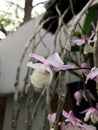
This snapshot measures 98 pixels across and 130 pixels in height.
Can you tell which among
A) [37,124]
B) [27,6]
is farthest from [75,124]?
[27,6]

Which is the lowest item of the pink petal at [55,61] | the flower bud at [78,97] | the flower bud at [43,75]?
the flower bud at [78,97]

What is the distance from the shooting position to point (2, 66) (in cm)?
328

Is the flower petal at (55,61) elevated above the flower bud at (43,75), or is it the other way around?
the flower petal at (55,61)

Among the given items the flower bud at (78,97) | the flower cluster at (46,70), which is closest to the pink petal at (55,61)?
the flower cluster at (46,70)

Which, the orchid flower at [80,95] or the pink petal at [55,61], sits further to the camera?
the orchid flower at [80,95]

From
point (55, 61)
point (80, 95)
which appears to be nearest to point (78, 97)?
point (80, 95)

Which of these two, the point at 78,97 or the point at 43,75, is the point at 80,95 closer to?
the point at 78,97

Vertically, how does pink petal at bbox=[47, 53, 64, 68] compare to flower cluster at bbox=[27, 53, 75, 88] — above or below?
above

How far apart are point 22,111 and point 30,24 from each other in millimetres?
722

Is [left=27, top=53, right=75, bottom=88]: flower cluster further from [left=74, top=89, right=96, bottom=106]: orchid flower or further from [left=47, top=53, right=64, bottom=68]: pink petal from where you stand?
[left=74, top=89, right=96, bottom=106]: orchid flower

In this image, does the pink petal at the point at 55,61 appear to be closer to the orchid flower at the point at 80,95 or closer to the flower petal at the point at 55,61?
the flower petal at the point at 55,61

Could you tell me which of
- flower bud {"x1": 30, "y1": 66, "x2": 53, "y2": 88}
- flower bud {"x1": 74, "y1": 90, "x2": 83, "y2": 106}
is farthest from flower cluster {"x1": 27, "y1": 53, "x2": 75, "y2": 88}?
flower bud {"x1": 74, "y1": 90, "x2": 83, "y2": 106}

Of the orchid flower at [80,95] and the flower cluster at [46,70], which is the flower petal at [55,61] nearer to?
the flower cluster at [46,70]

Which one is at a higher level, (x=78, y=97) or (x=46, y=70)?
(x=46, y=70)
